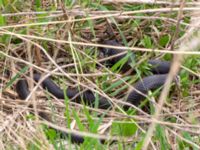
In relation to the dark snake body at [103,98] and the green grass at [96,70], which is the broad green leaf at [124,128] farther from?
the dark snake body at [103,98]

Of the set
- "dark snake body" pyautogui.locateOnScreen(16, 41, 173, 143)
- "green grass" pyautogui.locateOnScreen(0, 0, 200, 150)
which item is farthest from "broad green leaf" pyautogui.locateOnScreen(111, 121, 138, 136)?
"dark snake body" pyautogui.locateOnScreen(16, 41, 173, 143)

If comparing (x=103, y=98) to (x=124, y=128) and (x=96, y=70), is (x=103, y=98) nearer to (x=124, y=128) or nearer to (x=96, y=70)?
(x=96, y=70)

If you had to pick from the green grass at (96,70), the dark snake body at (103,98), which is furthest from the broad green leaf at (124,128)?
the dark snake body at (103,98)

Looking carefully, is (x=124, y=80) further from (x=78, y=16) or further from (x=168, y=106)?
(x=78, y=16)

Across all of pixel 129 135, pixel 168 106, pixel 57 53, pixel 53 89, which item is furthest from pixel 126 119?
pixel 57 53

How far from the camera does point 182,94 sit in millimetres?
2633

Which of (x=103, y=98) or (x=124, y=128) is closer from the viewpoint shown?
(x=124, y=128)

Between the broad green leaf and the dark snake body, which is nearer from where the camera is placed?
the broad green leaf

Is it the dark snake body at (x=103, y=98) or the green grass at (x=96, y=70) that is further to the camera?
the dark snake body at (x=103, y=98)

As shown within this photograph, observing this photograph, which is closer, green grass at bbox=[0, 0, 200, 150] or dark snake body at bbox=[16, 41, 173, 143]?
green grass at bbox=[0, 0, 200, 150]

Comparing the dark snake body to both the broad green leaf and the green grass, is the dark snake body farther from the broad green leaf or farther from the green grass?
the broad green leaf

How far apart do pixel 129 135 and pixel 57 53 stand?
936 mm

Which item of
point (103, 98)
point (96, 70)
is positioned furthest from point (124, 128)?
point (96, 70)

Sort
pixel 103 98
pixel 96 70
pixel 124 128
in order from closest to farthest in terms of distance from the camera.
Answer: pixel 124 128 → pixel 103 98 → pixel 96 70
